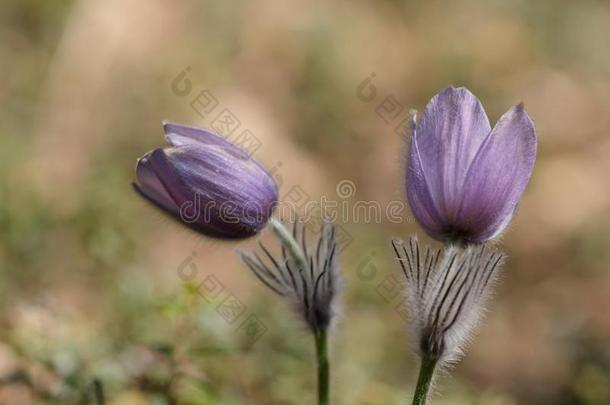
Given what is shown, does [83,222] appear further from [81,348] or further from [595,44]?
[595,44]

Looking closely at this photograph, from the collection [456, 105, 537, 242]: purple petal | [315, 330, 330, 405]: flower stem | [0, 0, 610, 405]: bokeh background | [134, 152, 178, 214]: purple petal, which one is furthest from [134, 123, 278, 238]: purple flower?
[456, 105, 537, 242]: purple petal

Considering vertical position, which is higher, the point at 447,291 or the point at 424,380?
the point at 447,291

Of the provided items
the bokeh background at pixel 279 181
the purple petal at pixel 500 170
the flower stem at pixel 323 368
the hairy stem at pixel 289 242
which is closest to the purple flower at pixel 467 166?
the purple petal at pixel 500 170

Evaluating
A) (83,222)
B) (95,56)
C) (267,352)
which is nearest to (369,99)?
(95,56)

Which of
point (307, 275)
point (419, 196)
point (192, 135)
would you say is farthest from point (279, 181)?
point (419, 196)

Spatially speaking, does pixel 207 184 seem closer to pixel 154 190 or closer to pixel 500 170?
pixel 154 190

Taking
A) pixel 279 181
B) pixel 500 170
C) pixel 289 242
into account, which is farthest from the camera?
pixel 279 181

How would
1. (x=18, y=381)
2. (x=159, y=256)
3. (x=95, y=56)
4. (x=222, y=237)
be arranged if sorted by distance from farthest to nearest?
(x=95, y=56) → (x=159, y=256) → (x=18, y=381) → (x=222, y=237)
